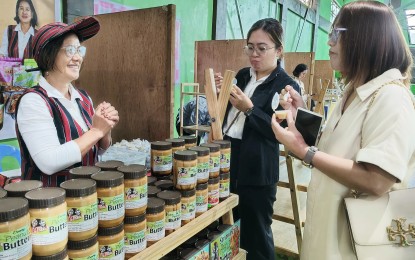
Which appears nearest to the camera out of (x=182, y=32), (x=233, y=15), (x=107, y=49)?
(x=107, y=49)

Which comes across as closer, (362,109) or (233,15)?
(362,109)

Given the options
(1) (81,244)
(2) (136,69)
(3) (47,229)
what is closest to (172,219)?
(1) (81,244)

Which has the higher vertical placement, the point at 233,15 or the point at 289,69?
the point at 233,15

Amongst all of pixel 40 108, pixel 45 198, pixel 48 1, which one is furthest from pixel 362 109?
pixel 48 1

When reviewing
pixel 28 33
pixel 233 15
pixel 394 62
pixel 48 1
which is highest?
pixel 233 15

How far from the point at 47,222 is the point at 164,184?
22.8 inches

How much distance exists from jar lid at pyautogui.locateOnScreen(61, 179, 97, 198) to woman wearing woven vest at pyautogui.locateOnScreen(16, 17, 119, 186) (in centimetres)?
31

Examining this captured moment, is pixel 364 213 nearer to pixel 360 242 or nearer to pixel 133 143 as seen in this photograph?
pixel 360 242

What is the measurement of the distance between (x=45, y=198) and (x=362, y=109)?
39.3 inches

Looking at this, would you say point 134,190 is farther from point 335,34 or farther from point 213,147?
point 335,34

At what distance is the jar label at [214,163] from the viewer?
136cm

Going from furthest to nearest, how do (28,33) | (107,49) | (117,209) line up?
(28,33), (107,49), (117,209)

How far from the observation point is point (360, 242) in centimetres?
105

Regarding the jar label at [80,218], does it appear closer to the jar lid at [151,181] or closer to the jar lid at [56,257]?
the jar lid at [56,257]
